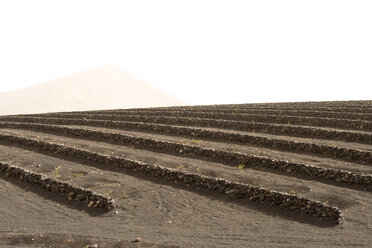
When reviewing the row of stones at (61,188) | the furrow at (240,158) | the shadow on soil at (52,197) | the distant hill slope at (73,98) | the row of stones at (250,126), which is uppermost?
the distant hill slope at (73,98)

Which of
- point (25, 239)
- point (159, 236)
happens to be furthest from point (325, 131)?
point (25, 239)

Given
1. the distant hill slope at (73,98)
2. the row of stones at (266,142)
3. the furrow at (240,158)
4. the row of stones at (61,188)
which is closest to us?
the row of stones at (61,188)

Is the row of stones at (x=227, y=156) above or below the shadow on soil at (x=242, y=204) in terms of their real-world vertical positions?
above

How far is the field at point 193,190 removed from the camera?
43.8ft

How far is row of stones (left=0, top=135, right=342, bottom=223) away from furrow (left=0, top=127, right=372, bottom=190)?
4.60m

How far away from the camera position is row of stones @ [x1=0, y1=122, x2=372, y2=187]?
1877 centimetres

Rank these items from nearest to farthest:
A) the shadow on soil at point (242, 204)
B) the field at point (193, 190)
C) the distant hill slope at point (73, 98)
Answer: the field at point (193, 190)
the shadow on soil at point (242, 204)
the distant hill slope at point (73, 98)

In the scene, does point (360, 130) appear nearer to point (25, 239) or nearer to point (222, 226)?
point (222, 226)

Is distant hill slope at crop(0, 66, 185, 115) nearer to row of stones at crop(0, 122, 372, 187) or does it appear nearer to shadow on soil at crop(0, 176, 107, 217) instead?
row of stones at crop(0, 122, 372, 187)

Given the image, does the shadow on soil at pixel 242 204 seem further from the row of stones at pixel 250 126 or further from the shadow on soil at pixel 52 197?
the row of stones at pixel 250 126

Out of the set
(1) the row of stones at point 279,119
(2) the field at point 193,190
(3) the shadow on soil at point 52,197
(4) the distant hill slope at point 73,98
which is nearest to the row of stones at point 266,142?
(2) the field at point 193,190

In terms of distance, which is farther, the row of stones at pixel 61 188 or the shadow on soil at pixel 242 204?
the row of stones at pixel 61 188

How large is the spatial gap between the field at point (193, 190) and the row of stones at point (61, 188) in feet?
0.22

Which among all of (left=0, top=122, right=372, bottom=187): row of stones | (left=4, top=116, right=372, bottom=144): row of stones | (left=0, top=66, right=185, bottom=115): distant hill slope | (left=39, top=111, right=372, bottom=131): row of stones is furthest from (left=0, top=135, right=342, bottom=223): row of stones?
(left=0, top=66, right=185, bottom=115): distant hill slope
